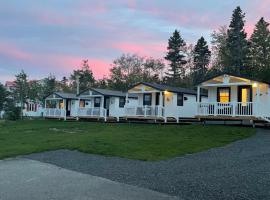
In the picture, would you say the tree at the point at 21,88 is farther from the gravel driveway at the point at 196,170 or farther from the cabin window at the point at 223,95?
the gravel driveway at the point at 196,170

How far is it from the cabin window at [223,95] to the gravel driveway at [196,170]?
35.9ft

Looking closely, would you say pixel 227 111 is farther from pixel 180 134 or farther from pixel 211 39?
pixel 211 39

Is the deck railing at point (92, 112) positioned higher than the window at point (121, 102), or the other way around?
the window at point (121, 102)

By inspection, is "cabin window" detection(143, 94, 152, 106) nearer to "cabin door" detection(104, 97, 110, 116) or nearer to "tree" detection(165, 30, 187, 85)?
"cabin door" detection(104, 97, 110, 116)

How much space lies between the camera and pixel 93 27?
3000 cm

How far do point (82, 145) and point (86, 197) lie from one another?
880cm

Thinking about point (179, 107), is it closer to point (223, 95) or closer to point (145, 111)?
point (145, 111)

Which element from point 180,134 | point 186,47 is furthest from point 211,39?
point 180,134

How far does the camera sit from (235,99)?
25547 millimetres

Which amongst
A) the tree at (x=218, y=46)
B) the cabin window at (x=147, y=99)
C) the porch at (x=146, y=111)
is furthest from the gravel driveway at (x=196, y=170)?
the tree at (x=218, y=46)

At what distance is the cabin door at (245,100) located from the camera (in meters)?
23.2

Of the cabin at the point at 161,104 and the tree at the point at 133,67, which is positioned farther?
the tree at the point at 133,67

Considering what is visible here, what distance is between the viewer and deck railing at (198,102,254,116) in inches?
911

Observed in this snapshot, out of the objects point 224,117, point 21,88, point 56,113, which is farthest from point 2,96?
point 224,117
